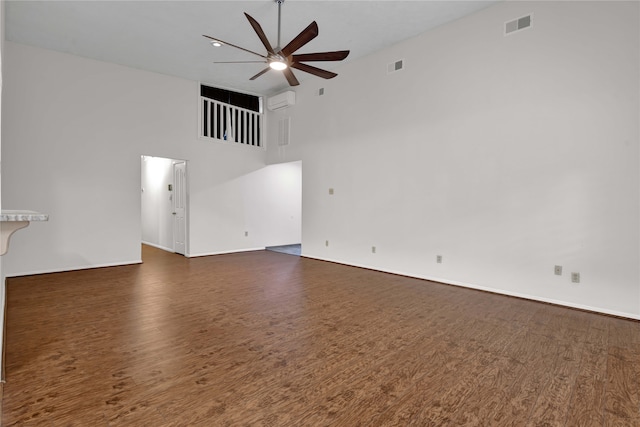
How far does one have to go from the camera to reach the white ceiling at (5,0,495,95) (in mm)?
4215

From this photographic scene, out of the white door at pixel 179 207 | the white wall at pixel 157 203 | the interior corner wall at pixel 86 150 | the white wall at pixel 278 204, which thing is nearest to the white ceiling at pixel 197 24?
the interior corner wall at pixel 86 150

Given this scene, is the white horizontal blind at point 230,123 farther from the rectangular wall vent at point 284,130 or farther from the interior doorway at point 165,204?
the interior doorway at point 165,204

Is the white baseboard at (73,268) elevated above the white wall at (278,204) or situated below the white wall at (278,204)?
below

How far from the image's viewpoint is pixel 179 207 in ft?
24.0

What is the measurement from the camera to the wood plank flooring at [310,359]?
185 centimetres

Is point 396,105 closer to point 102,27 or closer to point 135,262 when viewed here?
point 102,27

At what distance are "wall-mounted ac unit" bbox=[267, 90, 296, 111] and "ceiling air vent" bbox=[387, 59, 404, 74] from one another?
2385mm

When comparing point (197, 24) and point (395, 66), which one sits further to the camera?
point (395, 66)

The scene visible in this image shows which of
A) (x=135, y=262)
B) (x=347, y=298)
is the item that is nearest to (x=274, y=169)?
(x=135, y=262)

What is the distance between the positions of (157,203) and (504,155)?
25.3 feet

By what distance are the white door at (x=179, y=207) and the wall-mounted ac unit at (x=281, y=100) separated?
2.33 metres

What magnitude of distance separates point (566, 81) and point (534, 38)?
0.68m

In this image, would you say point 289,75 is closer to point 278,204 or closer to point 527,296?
point 527,296

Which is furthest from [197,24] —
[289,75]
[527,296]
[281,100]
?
[527,296]
